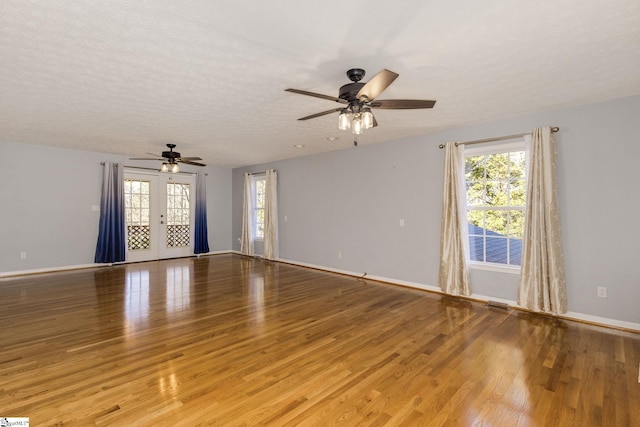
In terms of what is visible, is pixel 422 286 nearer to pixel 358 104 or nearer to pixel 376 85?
pixel 358 104

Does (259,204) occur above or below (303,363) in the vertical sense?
above

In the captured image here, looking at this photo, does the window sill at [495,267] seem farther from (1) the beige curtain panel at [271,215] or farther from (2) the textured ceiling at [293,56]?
(1) the beige curtain panel at [271,215]

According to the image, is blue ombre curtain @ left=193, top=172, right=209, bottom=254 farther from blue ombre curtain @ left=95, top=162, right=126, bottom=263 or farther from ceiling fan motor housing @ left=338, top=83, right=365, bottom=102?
ceiling fan motor housing @ left=338, top=83, right=365, bottom=102

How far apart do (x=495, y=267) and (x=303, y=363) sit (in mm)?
3190

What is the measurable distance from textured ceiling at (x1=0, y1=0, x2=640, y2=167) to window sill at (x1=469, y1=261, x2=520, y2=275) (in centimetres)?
206

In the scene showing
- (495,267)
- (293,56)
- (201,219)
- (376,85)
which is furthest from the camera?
(201,219)

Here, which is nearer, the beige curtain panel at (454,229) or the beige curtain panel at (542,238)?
the beige curtain panel at (542,238)

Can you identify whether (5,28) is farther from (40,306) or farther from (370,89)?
(40,306)

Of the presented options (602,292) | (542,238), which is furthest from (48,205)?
(602,292)

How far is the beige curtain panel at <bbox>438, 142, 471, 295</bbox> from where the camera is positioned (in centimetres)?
454

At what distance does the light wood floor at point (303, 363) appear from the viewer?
6.48ft

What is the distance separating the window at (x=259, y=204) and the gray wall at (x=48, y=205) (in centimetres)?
319

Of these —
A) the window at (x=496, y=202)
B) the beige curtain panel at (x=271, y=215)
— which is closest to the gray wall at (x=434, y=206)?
the beige curtain panel at (x=271, y=215)

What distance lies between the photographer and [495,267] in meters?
4.35
